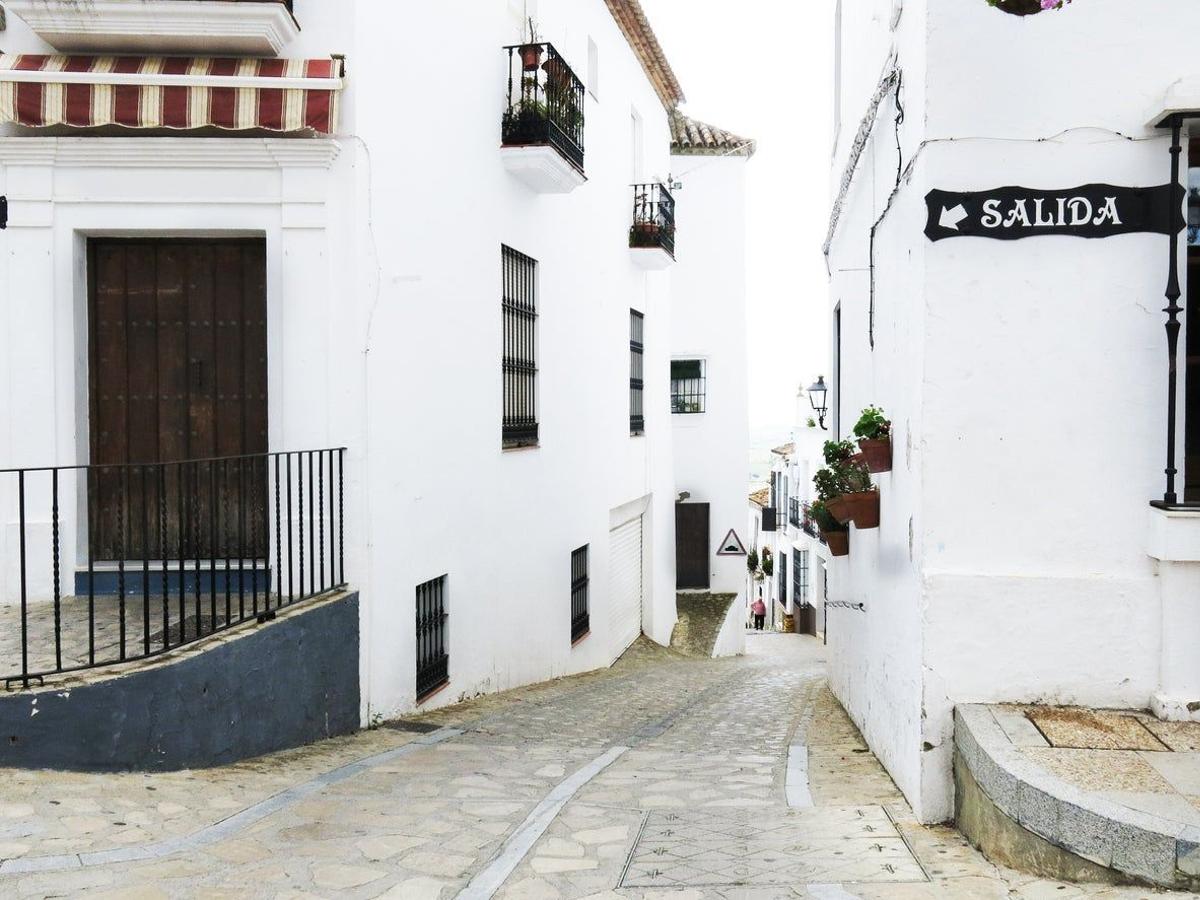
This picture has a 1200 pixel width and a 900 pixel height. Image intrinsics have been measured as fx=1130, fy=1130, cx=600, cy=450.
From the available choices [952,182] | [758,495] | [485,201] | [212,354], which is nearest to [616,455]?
[485,201]

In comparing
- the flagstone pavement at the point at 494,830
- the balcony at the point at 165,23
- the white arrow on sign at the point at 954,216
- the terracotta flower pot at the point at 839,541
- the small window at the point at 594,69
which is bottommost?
the flagstone pavement at the point at 494,830

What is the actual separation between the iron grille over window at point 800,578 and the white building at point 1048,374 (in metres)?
31.8

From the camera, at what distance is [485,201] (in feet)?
32.8

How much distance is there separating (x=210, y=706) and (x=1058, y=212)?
4.94 meters

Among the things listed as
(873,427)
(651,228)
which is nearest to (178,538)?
(873,427)

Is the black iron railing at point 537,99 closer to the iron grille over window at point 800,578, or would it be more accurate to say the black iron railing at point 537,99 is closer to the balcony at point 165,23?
the balcony at point 165,23

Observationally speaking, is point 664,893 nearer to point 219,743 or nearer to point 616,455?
point 219,743

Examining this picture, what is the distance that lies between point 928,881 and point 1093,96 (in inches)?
139

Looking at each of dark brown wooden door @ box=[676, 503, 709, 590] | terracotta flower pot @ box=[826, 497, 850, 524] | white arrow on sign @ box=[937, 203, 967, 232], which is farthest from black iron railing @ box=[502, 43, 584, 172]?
dark brown wooden door @ box=[676, 503, 709, 590]

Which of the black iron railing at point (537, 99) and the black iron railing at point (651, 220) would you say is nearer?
the black iron railing at point (537, 99)

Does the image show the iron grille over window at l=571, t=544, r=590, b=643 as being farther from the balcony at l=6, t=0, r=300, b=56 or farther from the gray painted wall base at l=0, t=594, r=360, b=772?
the balcony at l=6, t=0, r=300, b=56

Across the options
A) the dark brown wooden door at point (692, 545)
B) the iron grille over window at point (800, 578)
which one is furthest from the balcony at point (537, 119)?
the iron grille over window at point (800, 578)

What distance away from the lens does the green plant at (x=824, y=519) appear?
25.7 ft

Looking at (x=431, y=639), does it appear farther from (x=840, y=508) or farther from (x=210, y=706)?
(x=840, y=508)
